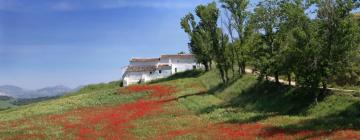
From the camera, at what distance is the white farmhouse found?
12675 cm

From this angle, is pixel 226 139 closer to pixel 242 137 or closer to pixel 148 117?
pixel 242 137

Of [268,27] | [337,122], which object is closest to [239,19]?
[268,27]

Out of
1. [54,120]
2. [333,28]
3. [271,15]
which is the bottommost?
[54,120]

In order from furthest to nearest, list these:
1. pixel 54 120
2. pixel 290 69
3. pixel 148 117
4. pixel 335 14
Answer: pixel 54 120 < pixel 148 117 < pixel 290 69 < pixel 335 14

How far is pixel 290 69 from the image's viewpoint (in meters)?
46.4

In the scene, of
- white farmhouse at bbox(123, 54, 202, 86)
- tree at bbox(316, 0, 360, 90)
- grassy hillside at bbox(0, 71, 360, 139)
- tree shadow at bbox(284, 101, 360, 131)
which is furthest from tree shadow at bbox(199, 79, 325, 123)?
white farmhouse at bbox(123, 54, 202, 86)

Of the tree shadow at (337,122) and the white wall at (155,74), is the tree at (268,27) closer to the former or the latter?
the tree shadow at (337,122)

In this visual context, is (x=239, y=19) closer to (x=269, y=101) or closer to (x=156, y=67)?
(x=269, y=101)

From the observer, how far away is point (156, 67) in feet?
422

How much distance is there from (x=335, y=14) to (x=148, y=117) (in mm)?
22459

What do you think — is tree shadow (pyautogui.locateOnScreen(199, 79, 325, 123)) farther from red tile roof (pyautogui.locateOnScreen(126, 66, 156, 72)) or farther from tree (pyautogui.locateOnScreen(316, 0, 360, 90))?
red tile roof (pyautogui.locateOnScreen(126, 66, 156, 72))

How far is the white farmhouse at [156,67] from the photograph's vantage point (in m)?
127

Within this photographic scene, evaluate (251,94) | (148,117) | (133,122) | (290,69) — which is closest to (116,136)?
(133,122)

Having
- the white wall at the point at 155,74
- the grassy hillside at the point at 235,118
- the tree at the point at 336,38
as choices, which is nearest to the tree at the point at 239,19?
the grassy hillside at the point at 235,118
